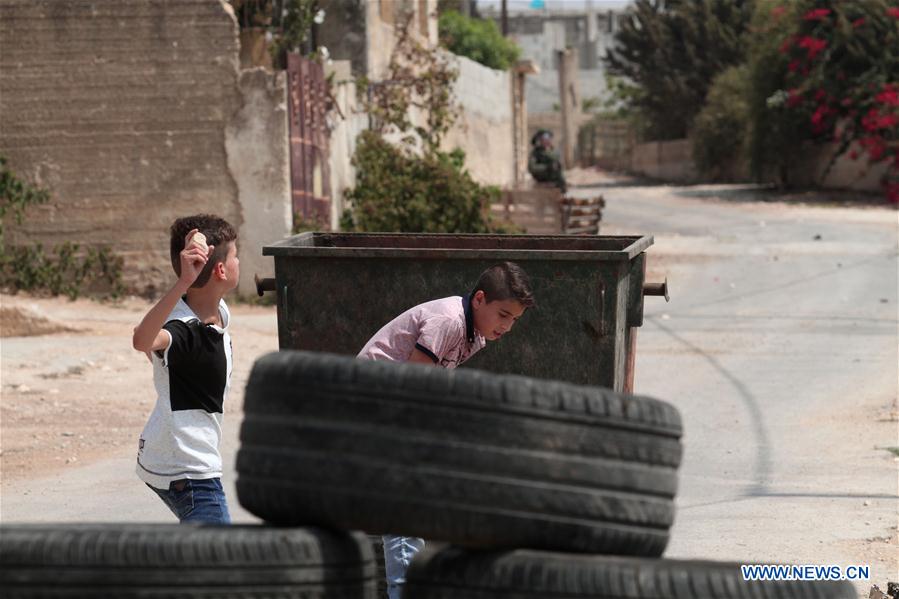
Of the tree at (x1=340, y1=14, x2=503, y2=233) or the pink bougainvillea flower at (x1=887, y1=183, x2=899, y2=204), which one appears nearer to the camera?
the tree at (x1=340, y1=14, x2=503, y2=233)

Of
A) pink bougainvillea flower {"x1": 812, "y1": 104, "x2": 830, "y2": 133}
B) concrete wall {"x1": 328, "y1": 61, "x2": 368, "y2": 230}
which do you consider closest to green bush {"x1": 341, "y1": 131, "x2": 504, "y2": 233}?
concrete wall {"x1": 328, "y1": 61, "x2": 368, "y2": 230}

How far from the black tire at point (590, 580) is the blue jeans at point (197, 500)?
108 centimetres

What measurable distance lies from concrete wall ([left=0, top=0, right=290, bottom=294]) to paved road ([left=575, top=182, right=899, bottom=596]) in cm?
488

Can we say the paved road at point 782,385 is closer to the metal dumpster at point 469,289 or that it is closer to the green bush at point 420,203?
the metal dumpster at point 469,289

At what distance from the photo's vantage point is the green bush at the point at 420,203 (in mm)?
17016

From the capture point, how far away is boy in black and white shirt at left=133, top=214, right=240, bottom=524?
426 cm

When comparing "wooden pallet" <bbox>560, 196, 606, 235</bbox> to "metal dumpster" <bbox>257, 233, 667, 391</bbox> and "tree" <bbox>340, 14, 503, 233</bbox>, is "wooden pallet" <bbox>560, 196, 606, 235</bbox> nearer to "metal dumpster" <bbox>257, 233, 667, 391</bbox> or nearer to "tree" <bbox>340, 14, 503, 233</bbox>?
"tree" <bbox>340, 14, 503, 233</bbox>

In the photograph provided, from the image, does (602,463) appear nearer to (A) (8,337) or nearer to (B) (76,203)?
(A) (8,337)

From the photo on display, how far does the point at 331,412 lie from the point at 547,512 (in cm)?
59

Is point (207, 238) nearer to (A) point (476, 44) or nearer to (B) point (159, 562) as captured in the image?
(B) point (159, 562)

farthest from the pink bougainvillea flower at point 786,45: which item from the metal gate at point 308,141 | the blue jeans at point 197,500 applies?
the blue jeans at point 197,500

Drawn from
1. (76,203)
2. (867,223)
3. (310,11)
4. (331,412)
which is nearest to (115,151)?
(76,203)

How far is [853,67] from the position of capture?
33.0 meters

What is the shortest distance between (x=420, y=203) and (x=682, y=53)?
37.0 m
